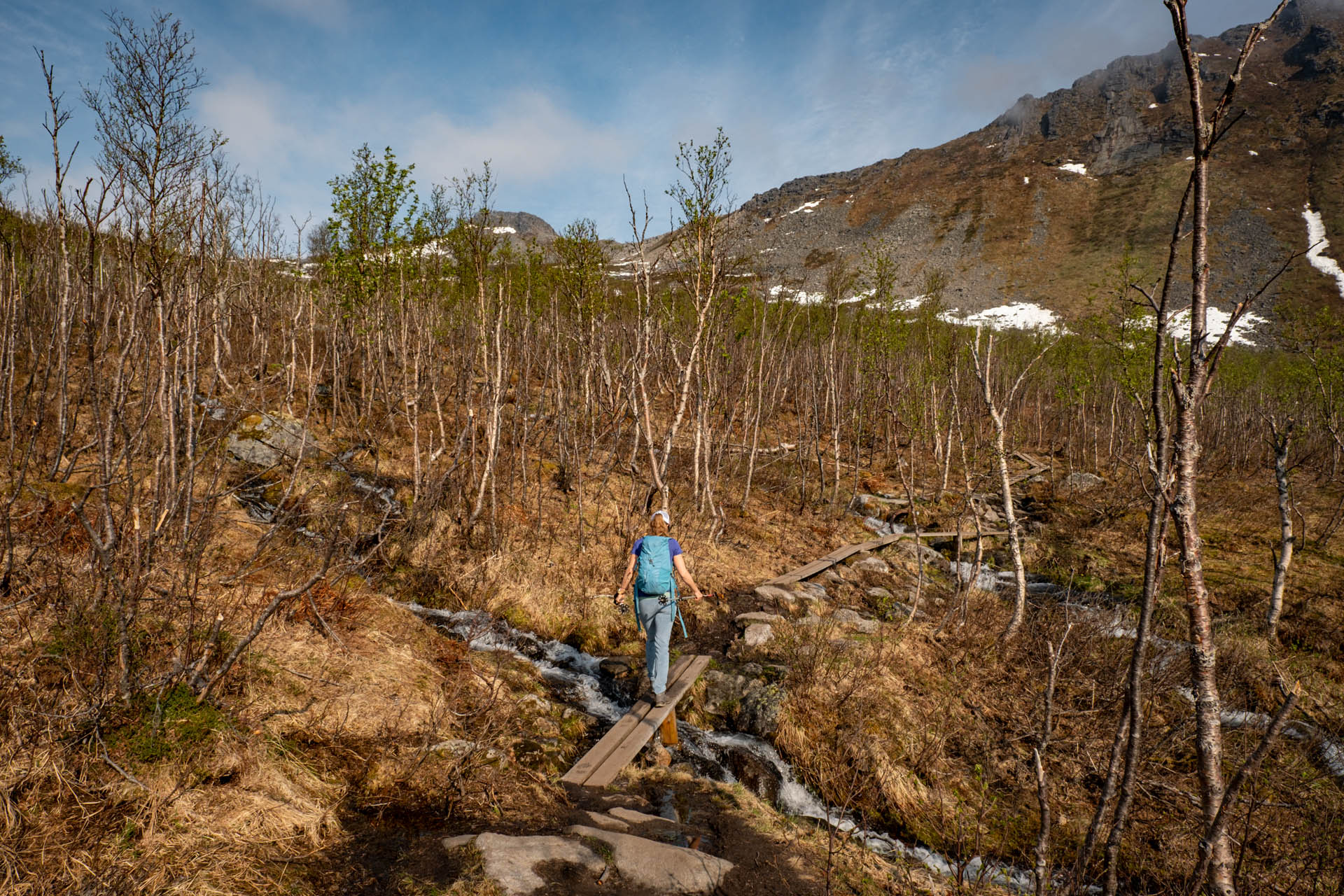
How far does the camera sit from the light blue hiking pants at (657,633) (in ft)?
21.0

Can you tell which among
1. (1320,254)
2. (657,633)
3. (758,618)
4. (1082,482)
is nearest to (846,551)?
(758,618)

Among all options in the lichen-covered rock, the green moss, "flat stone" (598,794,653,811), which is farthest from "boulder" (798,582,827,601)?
the green moss

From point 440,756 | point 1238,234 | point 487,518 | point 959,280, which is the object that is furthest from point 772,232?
point 440,756

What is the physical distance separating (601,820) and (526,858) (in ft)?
3.38

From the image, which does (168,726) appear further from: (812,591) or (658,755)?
(812,591)

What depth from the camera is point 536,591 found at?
9992mm

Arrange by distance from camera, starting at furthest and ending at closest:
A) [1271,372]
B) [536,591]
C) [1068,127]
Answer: [1068,127] → [1271,372] → [536,591]

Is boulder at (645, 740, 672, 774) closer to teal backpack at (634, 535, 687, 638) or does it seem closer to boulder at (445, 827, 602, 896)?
teal backpack at (634, 535, 687, 638)

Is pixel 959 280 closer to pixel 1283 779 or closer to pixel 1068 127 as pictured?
pixel 1068 127

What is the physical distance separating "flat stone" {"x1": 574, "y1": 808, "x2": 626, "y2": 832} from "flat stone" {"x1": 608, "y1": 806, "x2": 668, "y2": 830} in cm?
4

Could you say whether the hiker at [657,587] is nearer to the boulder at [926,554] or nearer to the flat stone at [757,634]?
the flat stone at [757,634]

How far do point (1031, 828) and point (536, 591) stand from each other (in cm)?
727

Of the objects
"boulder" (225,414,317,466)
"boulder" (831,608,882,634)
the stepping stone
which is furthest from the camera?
"boulder" (225,414,317,466)

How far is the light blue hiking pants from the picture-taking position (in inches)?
253
